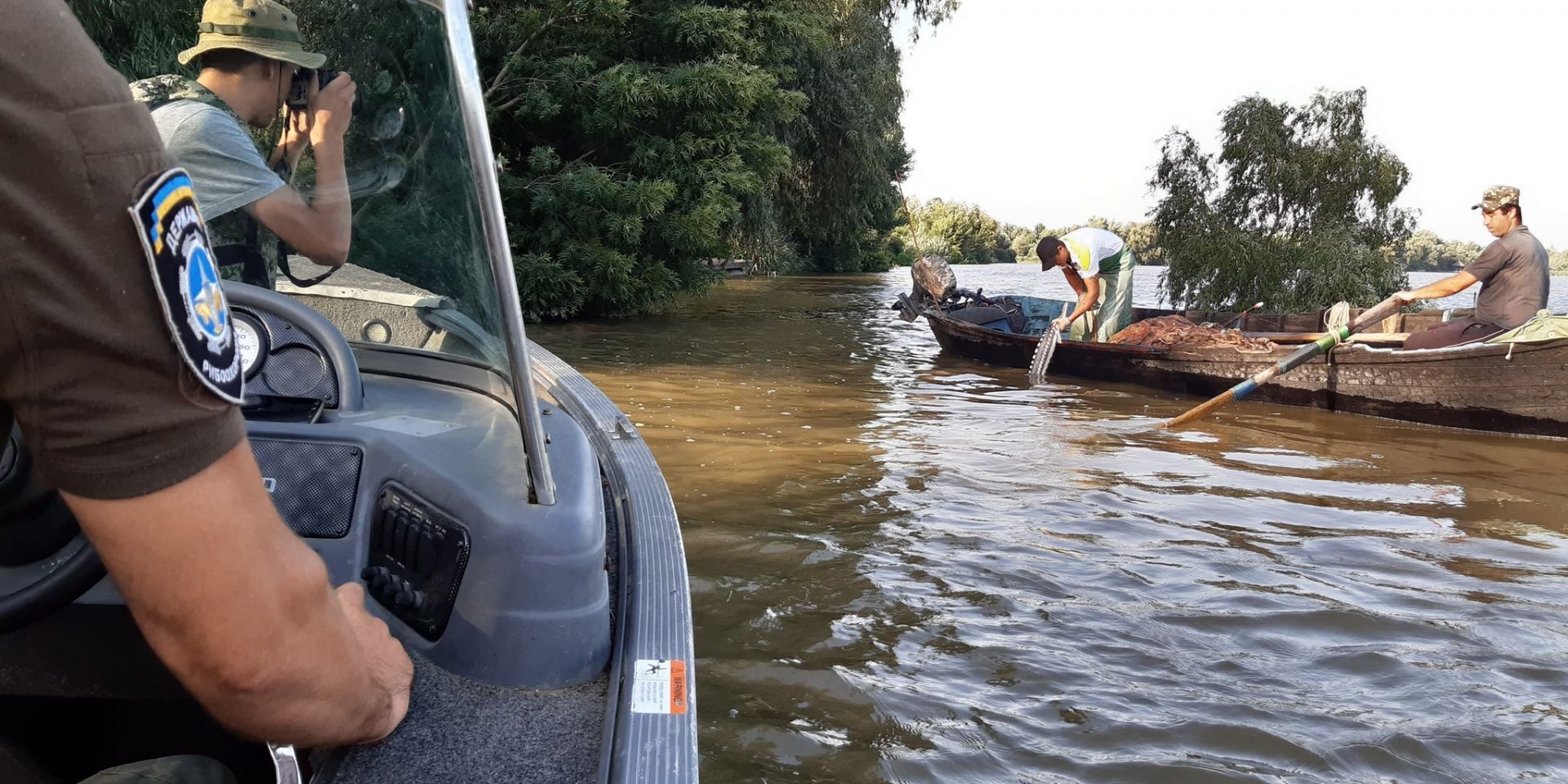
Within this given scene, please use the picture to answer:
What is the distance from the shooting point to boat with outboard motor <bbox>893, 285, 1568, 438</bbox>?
325 inches

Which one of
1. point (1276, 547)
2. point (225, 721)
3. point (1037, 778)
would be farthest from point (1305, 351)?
point (225, 721)

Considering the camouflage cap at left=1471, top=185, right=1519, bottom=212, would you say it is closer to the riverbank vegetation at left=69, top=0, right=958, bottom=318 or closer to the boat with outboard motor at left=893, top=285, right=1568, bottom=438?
the boat with outboard motor at left=893, top=285, right=1568, bottom=438

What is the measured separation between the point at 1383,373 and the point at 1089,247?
11.5 feet

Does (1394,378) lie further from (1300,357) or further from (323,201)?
(323,201)

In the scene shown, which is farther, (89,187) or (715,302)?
(715,302)

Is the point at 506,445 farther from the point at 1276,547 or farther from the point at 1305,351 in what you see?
the point at 1305,351

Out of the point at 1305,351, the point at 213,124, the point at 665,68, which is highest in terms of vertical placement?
the point at 665,68

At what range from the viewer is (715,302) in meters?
22.2

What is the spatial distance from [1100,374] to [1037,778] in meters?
8.56

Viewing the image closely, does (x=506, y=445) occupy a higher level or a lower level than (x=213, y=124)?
lower

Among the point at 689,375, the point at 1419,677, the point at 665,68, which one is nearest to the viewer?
the point at 1419,677

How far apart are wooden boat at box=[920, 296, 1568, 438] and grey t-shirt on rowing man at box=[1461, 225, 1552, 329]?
68 centimetres

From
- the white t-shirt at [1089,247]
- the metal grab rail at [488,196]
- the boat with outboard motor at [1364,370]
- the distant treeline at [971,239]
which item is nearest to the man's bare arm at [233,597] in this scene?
the metal grab rail at [488,196]

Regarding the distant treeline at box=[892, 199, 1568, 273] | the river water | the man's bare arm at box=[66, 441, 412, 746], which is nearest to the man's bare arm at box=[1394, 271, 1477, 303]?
the river water
